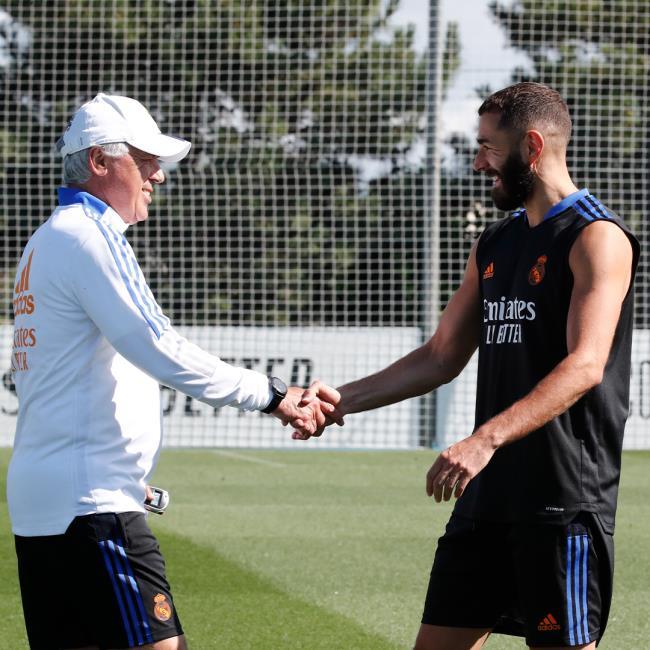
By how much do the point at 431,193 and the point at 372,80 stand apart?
38.7 feet

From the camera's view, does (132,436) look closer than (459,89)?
Yes

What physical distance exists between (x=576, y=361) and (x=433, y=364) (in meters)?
0.96

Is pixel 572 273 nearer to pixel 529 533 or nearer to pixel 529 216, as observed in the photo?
pixel 529 216

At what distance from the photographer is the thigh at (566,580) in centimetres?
361

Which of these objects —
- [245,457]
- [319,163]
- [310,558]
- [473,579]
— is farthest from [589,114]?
[473,579]

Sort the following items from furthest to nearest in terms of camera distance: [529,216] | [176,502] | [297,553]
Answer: [176,502] < [297,553] < [529,216]

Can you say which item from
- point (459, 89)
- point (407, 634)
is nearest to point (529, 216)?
point (407, 634)

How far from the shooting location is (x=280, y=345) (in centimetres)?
1639

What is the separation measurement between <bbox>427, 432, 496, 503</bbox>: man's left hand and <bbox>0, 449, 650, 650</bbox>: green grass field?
1114 mm

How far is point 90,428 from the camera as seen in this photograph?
11.5ft

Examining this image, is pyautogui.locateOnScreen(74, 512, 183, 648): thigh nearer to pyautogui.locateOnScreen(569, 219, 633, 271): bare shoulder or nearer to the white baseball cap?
the white baseball cap

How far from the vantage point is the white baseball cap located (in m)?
3.69

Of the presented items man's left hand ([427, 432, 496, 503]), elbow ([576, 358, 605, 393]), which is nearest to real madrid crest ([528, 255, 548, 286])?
elbow ([576, 358, 605, 393])

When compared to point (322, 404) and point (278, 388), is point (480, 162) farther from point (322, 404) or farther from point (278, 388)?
point (322, 404)
